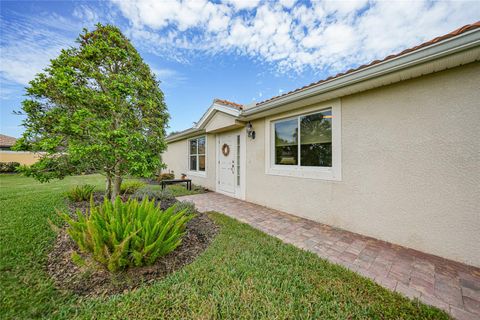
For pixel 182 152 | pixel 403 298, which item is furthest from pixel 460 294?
pixel 182 152

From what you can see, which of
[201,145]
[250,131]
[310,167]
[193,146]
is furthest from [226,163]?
[310,167]

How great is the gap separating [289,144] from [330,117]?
4.28ft

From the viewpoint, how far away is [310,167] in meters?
4.62

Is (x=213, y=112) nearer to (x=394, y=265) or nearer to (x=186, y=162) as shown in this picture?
(x=186, y=162)

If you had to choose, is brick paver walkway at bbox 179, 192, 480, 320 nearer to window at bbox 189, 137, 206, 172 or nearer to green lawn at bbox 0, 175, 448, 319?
green lawn at bbox 0, 175, 448, 319

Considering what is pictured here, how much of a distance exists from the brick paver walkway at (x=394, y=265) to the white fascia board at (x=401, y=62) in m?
3.00

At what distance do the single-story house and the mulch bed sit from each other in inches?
123

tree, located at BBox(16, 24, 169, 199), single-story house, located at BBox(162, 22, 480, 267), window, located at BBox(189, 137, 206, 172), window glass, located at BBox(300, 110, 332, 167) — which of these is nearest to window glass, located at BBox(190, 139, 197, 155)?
window, located at BBox(189, 137, 206, 172)

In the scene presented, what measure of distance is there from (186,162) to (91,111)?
281 inches

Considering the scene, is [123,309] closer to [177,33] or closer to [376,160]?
[376,160]

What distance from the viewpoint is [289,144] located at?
5137 millimetres

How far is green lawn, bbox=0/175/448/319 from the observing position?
166 cm

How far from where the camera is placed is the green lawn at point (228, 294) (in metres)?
1.66

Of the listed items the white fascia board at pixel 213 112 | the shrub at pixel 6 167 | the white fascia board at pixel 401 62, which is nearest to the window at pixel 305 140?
the white fascia board at pixel 401 62
